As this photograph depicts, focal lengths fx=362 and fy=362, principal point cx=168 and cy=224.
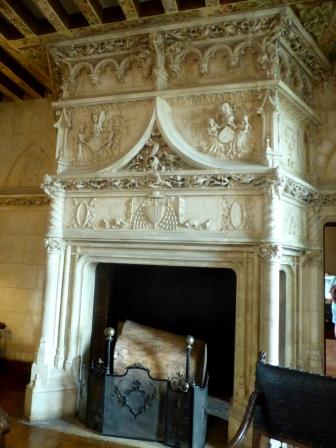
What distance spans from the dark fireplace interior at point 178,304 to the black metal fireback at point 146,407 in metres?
0.78

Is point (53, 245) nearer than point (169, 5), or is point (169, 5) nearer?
point (169, 5)

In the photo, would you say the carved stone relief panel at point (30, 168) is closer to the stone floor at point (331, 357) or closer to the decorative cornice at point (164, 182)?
the decorative cornice at point (164, 182)

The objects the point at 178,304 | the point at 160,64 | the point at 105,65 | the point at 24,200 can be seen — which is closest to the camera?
the point at 160,64

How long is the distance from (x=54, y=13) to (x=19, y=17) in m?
0.39

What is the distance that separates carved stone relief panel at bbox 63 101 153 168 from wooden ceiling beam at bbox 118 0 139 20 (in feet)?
2.66

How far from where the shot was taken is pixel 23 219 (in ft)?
16.9

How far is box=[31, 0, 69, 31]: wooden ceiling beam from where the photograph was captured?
137 inches

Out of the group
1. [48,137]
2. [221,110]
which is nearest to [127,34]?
[221,110]

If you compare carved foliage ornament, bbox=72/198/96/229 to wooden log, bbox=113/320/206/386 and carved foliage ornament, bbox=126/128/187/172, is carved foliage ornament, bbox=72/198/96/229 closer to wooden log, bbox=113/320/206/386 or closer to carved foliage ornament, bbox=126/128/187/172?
carved foliage ornament, bbox=126/128/187/172

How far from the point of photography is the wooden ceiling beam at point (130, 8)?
343 centimetres

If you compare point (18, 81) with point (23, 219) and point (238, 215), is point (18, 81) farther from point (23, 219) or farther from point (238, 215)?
point (238, 215)

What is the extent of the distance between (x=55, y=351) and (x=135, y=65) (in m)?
3.17

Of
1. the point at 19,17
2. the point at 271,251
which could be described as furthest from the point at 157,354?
the point at 19,17

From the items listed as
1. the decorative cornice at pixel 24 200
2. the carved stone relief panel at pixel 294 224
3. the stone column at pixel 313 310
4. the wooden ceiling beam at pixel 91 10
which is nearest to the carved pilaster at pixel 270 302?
the carved stone relief panel at pixel 294 224
